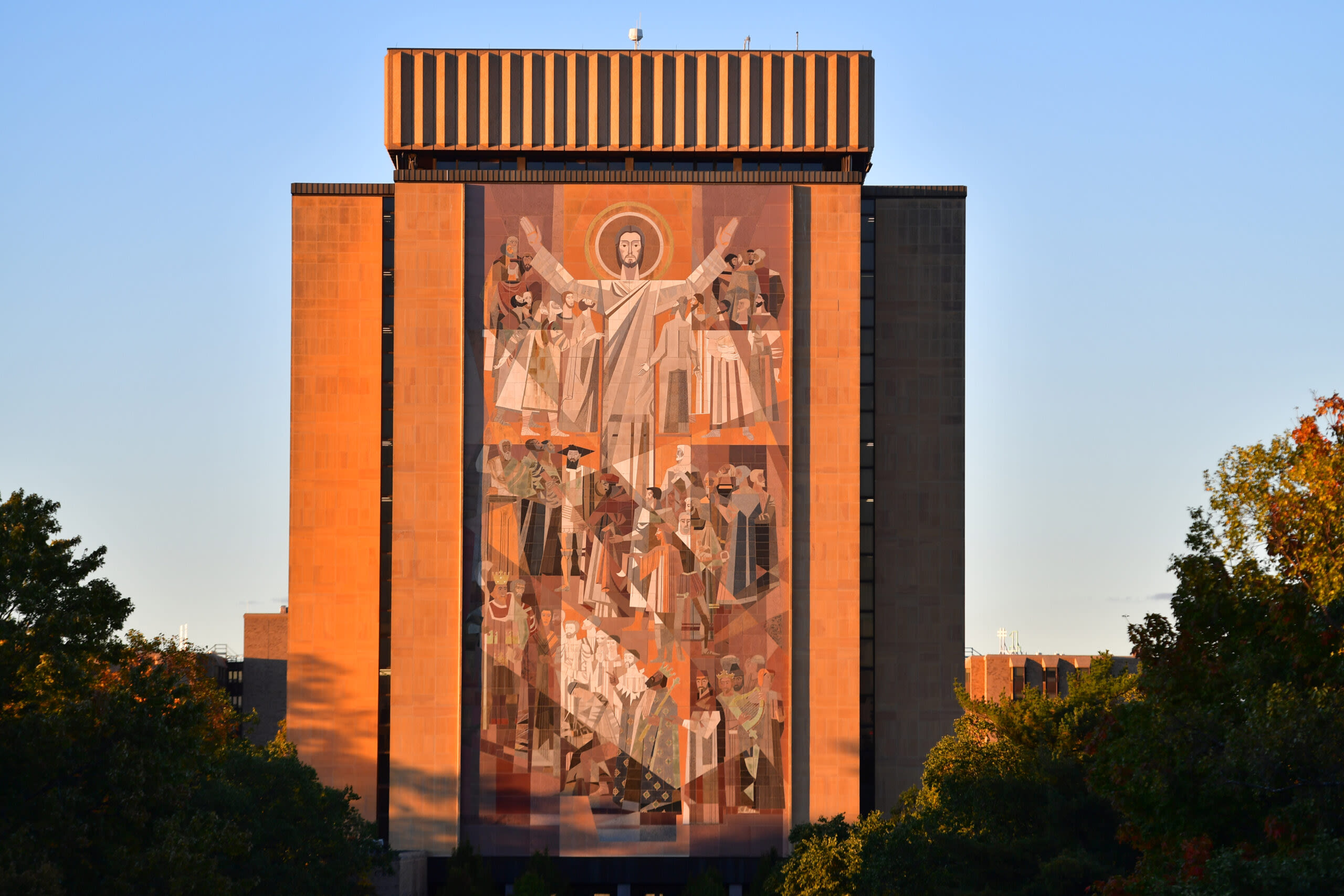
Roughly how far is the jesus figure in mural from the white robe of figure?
26 millimetres

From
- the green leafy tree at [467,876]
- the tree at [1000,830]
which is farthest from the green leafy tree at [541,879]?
the tree at [1000,830]

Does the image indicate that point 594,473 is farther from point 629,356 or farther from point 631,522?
point 629,356

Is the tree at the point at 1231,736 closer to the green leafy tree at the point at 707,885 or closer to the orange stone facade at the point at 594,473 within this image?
the green leafy tree at the point at 707,885

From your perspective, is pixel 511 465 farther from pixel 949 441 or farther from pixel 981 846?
pixel 981 846

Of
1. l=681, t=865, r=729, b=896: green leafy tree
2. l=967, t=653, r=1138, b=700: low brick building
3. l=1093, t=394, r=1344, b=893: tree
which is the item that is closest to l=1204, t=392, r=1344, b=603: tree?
l=1093, t=394, r=1344, b=893: tree

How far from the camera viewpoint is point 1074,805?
5566 centimetres

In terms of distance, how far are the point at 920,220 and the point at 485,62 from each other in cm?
2445

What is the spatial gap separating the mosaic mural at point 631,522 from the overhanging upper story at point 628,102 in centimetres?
327

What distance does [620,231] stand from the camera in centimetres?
8244

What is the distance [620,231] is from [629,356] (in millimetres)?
6413

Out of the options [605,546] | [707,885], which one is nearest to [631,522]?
[605,546]

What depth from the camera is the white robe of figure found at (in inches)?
3211

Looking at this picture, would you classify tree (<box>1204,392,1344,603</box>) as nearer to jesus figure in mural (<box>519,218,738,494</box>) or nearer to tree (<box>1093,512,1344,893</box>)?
tree (<box>1093,512,1344,893</box>)

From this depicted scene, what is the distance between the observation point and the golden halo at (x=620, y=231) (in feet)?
270
